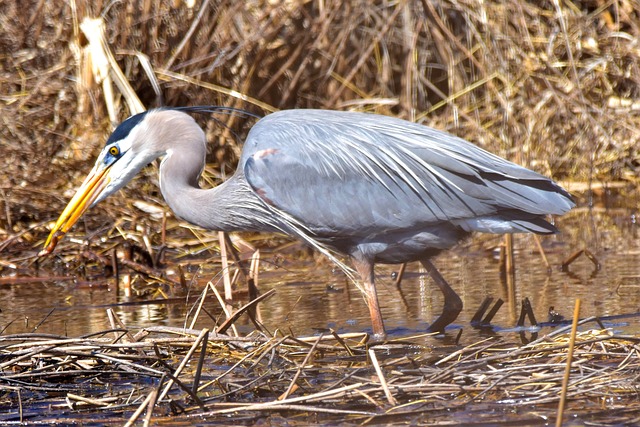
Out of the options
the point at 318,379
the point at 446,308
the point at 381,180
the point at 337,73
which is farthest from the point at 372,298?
the point at 337,73

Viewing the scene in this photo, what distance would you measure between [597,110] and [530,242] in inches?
71.3

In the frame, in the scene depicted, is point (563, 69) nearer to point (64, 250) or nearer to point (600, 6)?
point (600, 6)

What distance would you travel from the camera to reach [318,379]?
12.7 feet

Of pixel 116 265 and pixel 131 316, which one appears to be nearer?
pixel 131 316

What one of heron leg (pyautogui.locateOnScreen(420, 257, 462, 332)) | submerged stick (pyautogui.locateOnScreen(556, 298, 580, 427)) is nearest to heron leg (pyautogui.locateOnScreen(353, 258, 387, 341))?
heron leg (pyautogui.locateOnScreen(420, 257, 462, 332))

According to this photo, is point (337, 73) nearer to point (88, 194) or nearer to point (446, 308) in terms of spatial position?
point (88, 194)

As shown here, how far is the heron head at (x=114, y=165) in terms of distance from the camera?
17.7ft

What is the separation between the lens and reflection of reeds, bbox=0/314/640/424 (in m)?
3.34

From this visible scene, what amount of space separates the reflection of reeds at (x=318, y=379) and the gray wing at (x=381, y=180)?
2.41 ft

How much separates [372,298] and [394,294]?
118 centimetres

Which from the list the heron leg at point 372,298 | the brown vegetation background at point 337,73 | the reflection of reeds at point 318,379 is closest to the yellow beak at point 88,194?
the reflection of reeds at point 318,379

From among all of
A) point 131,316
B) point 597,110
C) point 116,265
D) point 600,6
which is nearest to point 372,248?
point 131,316

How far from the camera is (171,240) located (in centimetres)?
760

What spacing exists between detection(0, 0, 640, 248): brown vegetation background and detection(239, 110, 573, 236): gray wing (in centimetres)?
298
